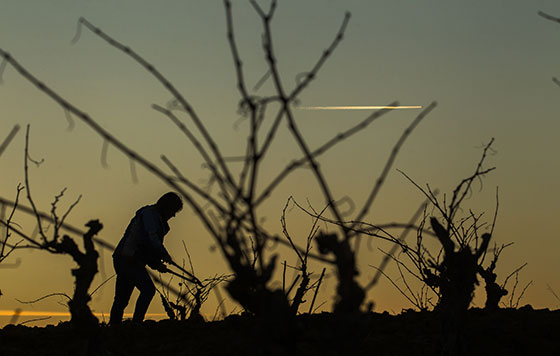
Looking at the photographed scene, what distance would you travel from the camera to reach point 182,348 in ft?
18.7

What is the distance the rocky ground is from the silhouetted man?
0.83m

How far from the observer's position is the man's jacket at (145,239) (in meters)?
7.81

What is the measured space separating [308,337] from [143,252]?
14.1ft

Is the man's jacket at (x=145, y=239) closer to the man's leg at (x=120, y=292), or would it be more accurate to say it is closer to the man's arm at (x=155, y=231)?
the man's arm at (x=155, y=231)

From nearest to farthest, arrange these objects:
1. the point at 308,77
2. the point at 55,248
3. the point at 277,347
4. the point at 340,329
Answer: the point at 308,77, the point at 340,329, the point at 277,347, the point at 55,248

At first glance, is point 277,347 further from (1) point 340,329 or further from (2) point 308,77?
(2) point 308,77

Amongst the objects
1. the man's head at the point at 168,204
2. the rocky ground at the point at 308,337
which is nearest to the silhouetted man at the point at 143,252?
the man's head at the point at 168,204

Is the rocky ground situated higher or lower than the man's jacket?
lower

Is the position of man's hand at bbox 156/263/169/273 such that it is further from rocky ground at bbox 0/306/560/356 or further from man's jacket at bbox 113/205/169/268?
rocky ground at bbox 0/306/560/356

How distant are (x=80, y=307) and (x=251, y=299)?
4.22ft

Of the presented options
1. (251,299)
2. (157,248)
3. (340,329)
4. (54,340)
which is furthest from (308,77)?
(157,248)

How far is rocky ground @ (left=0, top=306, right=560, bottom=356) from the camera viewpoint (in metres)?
5.31

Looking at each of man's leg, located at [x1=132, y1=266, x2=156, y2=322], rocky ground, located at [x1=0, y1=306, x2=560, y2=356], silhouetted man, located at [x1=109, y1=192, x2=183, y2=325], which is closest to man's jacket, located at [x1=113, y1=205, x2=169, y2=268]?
silhouetted man, located at [x1=109, y1=192, x2=183, y2=325]

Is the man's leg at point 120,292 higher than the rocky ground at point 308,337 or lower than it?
higher
